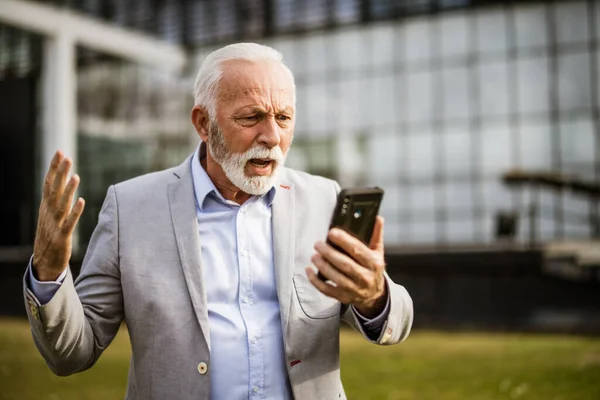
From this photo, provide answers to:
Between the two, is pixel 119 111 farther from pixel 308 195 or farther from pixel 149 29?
pixel 308 195

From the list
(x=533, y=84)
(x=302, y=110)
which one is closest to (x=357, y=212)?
(x=533, y=84)

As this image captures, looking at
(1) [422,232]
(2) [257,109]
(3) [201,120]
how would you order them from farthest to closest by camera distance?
1. (1) [422,232]
2. (3) [201,120]
3. (2) [257,109]

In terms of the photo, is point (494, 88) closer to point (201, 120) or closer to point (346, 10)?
point (346, 10)

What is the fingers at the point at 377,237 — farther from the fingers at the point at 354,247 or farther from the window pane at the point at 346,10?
the window pane at the point at 346,10

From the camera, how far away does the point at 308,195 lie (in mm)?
2967

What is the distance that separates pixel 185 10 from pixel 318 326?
30.8 metres

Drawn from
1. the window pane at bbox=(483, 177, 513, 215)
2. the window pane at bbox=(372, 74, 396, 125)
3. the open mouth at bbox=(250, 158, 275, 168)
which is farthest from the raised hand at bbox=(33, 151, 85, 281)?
the window pane at bbox=(372, 74, 396, 125)

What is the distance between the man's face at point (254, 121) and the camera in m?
2.72

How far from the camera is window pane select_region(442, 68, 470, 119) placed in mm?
28016

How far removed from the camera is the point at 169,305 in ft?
8.79

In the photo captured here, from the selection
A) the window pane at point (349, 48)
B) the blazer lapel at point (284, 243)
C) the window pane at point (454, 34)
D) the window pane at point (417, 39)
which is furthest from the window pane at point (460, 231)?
the blazer lapel at point (284, 243)

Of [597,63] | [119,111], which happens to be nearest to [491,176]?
[597,63]

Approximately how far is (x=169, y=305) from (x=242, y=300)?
0.27 m

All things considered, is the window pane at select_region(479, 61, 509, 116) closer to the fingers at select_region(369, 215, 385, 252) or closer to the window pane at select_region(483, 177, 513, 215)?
the window pane at select_region(483, 177, 513, 215)
